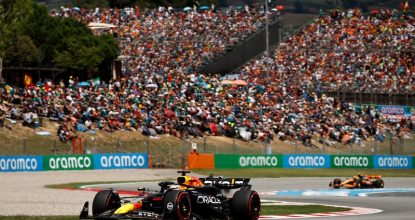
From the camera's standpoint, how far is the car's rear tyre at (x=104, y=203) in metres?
18.7

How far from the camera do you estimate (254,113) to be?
57000 millimetres

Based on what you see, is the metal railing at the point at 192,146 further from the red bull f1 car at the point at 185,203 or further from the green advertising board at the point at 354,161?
the red bull f1 car at the point at 185,203

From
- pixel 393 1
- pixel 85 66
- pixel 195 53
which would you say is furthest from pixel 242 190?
pixel 393 1

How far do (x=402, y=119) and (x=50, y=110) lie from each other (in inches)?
994

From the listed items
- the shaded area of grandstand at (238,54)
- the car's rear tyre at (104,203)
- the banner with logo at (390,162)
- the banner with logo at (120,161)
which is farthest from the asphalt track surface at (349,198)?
the shaded area of grandstand at (238,54)

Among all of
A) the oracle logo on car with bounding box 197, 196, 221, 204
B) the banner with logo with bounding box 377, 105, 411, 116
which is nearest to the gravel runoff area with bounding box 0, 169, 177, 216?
the oracle logo on car with bounding box 197, 196, 221, 204

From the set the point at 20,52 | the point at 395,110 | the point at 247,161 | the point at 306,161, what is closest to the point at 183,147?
the point at 247,161

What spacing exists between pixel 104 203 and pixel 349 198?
528 inches

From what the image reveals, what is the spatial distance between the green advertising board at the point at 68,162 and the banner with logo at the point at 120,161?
441 millimetres

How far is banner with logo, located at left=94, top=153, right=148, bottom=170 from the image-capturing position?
47.6 metres

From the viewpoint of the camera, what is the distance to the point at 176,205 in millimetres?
18016

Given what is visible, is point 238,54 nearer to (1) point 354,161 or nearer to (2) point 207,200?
(1) point 354,161

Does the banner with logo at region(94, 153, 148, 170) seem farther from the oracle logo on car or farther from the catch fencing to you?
the oracle logo on car

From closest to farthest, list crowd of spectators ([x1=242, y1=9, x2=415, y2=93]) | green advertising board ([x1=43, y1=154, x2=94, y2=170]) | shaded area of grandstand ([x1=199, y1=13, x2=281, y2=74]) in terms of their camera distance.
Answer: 1. green advertising board ([x1=43, y1=154, x2=94, y2=170])
2. crowd of spectators ([x1=242, y1=9, x2=415, y2=93])
3. shaded area of grandstand ([x1=199, y1=13, x2=281, y2=74])
